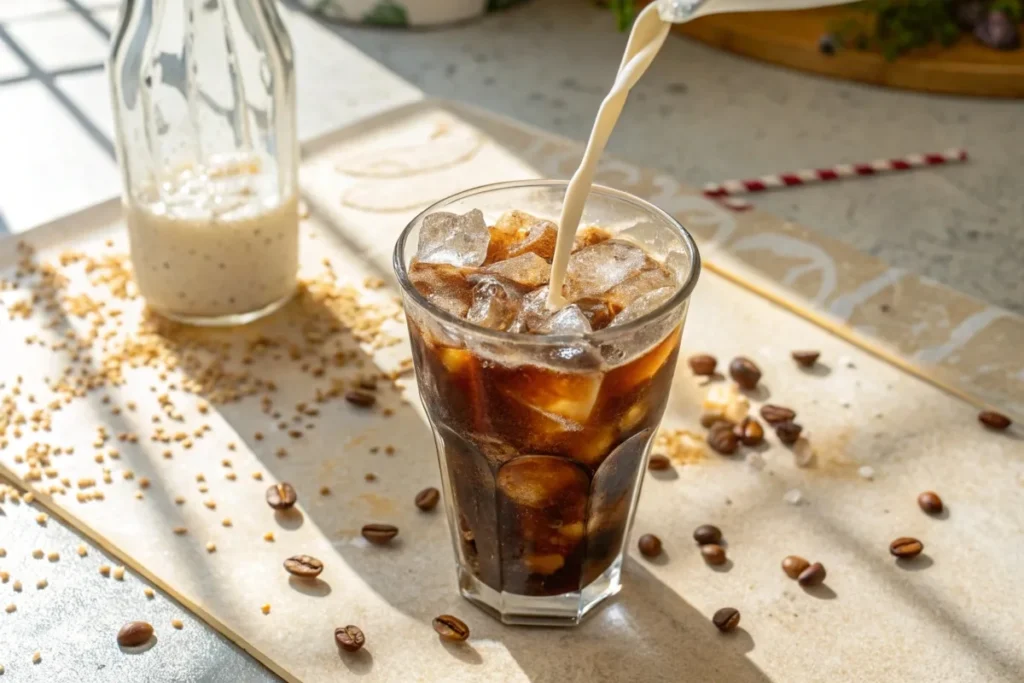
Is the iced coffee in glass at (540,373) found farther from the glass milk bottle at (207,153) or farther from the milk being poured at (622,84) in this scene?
the glass milk bottle at (207,153)

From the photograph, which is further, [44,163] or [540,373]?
[44,163]

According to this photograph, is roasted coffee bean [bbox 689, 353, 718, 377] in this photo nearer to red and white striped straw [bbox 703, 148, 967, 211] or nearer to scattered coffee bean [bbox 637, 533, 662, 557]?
scattered coffee bean [bbox 637, 533, 662, 557]

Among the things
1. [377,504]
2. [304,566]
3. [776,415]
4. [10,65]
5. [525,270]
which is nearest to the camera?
[525,270]

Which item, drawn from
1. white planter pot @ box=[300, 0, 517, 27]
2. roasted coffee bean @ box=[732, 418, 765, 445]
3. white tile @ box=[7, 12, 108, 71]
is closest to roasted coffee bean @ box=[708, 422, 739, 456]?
→ roasted coffee bean @ box=[732, 418, 765, 445]

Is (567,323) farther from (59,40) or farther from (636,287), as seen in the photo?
(59,40)

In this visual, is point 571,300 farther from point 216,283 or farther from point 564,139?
point 564,139

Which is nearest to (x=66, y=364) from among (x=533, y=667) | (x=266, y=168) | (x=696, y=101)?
(x=266, y=168)

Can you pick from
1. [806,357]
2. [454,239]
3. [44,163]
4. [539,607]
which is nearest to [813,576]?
[539,607]

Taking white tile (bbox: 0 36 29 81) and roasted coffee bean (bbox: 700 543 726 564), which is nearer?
roasted coffee bean (bbox: 700 543 726 564)
